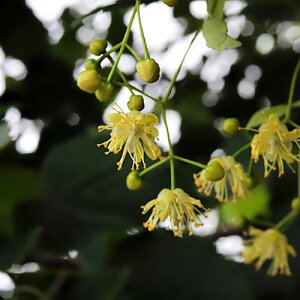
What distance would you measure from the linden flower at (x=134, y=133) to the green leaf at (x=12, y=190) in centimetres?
45

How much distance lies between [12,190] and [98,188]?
0.18 m

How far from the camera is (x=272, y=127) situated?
69 cm

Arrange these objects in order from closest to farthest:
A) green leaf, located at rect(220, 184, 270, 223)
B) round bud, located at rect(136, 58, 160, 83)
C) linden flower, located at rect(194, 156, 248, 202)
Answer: round bud, located at rect(136, 58, 160, 83), linden flower, located at rect(194, 156, 248, 202), green leaf, located at rect(220, 184, 270, 223)

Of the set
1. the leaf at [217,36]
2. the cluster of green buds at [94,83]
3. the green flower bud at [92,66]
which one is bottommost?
the cluster of green buds at [94,83]

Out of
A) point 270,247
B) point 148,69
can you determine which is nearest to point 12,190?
point 270,247

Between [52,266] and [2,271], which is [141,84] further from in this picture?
[2,271]

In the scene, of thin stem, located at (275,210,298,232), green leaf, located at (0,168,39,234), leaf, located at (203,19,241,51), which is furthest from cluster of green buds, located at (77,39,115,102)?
green leaf, located at (0,168,39,234)

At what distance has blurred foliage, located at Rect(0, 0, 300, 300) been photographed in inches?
39.9

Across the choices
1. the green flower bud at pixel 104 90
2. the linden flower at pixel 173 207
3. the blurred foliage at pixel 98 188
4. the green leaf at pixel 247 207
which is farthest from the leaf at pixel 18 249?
the green leaf at pixel 247 207

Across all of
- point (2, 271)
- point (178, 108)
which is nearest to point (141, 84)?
point (178, 108)

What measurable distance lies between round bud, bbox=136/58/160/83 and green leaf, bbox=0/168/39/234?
0.55 metres

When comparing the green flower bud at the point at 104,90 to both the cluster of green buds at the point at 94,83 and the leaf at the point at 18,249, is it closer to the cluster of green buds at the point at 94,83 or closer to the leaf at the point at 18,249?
the cluster of green buds at the point at 94,83

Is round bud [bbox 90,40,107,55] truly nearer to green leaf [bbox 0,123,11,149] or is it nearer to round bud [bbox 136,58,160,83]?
round bud [bbox 136,58,160,83]

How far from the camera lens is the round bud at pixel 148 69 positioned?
604mm
